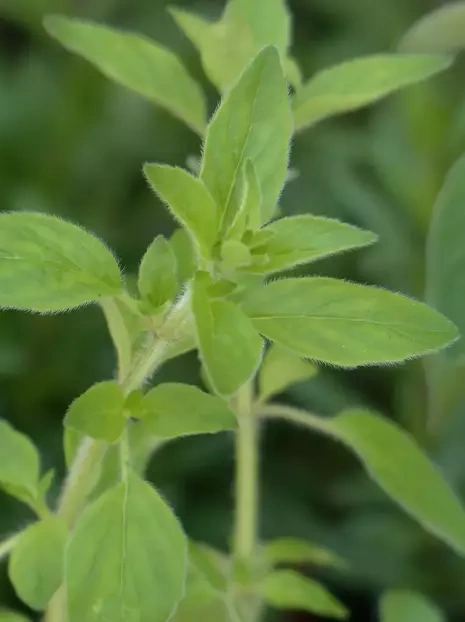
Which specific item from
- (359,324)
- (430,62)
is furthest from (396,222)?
(359,324)

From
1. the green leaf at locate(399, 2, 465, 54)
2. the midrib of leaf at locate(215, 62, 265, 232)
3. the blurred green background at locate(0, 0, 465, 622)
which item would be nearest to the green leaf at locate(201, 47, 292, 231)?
the midrib of leaf at locate(215, 62, 265, 232)

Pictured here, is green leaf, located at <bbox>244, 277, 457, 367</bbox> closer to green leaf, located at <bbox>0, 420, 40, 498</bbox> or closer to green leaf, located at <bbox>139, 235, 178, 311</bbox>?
green leaf, located at <bbox>139, 235, 178, 311</bbox>

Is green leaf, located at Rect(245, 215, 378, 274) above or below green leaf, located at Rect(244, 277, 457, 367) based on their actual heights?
above

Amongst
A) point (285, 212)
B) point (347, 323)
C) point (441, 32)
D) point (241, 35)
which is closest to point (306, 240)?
point (347, 323)

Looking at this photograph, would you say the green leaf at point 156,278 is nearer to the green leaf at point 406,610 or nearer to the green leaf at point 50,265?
the green leaf at point 50,265

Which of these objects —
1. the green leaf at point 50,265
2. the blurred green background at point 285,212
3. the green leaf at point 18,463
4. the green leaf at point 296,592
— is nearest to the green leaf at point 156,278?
the green leaf at point 50,265
